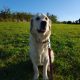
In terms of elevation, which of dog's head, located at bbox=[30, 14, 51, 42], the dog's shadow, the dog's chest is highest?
dog's head, located at bbox=[30, 14, 51, 42]

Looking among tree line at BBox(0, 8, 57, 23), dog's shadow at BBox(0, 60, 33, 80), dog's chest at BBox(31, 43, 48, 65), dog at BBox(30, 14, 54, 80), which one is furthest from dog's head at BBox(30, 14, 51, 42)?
tree line at BBox(0, 8, 57, 23)

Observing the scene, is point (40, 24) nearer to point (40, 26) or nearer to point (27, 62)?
point (40, 26)

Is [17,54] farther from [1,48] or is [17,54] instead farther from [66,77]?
[66,77]

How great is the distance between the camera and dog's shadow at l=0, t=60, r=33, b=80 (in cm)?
681

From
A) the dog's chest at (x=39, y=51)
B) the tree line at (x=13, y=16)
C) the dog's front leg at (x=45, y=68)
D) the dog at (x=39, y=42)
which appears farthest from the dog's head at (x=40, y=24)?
the tree line at (x=13, y=16)

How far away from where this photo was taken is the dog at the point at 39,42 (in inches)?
256

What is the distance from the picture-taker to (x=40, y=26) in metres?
6.41

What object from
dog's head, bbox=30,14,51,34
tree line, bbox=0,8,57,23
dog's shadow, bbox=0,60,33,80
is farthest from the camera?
tree line, bbox=0,8,57,23

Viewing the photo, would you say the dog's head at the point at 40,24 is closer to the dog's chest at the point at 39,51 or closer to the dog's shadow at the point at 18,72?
the dog's chest at the point at 39,51

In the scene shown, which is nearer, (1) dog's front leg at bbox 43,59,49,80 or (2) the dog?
(2) the dog

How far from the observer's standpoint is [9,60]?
7770mm

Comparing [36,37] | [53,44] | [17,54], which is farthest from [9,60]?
[53,44]

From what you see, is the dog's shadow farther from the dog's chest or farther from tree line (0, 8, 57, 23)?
tree line (0, 8, 57, 23)

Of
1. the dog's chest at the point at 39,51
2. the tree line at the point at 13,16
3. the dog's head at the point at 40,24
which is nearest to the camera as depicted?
the dog's head at the point at 40,24
